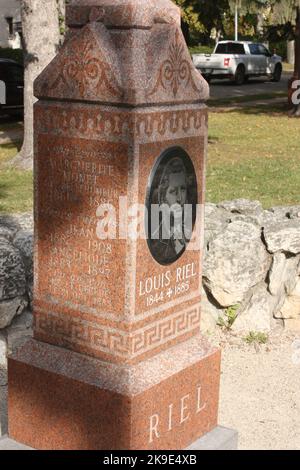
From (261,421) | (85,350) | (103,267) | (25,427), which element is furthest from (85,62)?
(261,421)

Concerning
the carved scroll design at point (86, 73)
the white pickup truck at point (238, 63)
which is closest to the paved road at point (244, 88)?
the white pickup truck at point (238, 63)

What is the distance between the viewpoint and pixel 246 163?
13617mm

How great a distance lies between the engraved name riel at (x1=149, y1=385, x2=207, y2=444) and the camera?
4160mm

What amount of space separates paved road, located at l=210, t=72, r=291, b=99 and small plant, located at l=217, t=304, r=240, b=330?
20.7 metres

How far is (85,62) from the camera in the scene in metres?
4.00

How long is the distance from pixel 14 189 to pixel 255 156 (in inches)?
206

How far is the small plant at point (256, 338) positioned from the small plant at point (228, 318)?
0.18 metres

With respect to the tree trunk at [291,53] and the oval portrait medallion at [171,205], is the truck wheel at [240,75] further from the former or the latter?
the oval portrait medallion at [171,205]

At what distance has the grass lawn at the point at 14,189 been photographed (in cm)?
973

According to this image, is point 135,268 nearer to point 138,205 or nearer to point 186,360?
point 138,205

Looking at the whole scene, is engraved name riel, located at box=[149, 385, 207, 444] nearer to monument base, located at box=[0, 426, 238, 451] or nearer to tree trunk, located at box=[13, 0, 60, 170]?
monument base, located at box=[0, 426, 238, 451]

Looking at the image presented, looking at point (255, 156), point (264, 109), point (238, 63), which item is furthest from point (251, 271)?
point (238, 63)

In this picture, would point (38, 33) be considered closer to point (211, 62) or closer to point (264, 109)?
point (264, 109)

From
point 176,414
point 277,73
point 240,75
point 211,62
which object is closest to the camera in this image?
point 176,414
